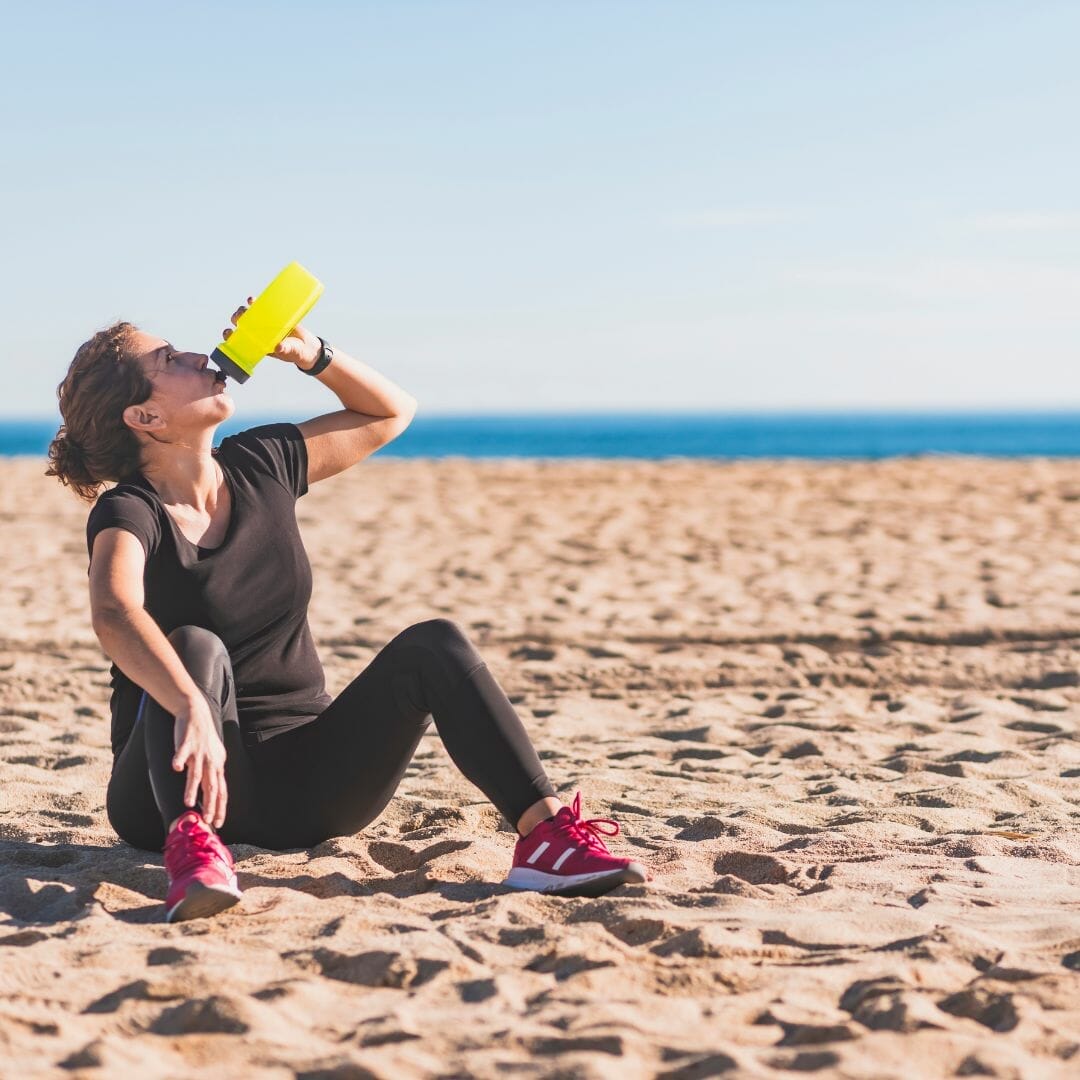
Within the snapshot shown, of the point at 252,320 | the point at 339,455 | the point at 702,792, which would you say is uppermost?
the point at 252,320

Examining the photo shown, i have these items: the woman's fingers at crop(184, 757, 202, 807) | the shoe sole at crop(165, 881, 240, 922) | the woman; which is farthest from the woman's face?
the shoe sole at crop(165, 881, 240, 922)

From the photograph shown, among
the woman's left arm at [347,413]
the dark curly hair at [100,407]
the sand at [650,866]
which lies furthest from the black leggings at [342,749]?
the woman's left arm at [347,413]

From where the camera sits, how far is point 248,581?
3064 millimetres

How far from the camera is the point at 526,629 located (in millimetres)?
6488

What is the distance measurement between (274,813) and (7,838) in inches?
30.3

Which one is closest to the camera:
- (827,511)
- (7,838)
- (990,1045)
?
(990,1045)

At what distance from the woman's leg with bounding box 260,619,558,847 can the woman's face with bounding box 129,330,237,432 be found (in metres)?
0.67

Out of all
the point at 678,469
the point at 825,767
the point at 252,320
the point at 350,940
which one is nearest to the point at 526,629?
the point at 825,767

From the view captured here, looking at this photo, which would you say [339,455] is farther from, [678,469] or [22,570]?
[678,469]

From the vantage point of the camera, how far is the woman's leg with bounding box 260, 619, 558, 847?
293 centimetres

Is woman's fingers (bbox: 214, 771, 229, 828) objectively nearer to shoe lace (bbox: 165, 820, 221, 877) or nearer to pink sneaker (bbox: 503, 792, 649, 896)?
shoe lace (bbox: 165, 820, 221, 877)

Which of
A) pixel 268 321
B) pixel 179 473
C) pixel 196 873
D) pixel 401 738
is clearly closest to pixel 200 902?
pixel 196 873

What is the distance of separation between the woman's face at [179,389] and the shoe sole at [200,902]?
103 cm

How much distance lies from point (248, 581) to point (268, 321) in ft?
1.99
